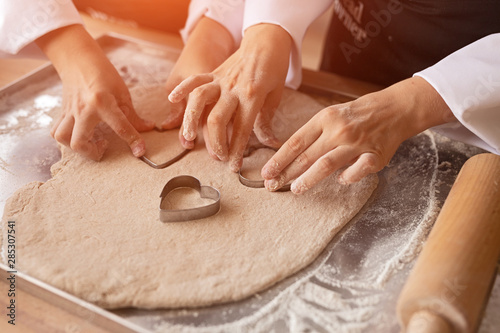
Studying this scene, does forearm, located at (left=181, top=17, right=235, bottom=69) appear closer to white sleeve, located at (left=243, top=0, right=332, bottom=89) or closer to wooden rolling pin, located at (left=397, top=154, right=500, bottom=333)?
white sleeve, located at (left=243, top=0, right=332, bottom=89)

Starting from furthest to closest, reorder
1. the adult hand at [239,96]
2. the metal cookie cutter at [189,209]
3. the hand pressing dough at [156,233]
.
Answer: the adult hand at [239,96]
the metal cookie cutter at [189,209]
the hand pressing dough at [156,233]

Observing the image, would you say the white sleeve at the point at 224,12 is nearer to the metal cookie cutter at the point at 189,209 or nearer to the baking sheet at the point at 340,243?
the baking sheet at the point at 340,243

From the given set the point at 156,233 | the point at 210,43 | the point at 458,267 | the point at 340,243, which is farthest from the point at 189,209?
the point at 210,43

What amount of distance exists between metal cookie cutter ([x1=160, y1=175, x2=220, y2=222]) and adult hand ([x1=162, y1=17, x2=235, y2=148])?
129 mm

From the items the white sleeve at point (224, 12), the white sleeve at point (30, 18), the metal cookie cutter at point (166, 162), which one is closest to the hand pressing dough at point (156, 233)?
the metal cookie cutter at point (166, 162)

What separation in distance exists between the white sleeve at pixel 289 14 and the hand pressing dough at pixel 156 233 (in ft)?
1.37

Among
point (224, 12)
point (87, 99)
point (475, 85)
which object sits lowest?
point (87, 99)

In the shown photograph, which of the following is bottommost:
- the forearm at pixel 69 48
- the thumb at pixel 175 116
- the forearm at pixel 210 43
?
the thumb at pixel 175 116

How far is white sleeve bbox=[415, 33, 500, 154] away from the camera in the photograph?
101 centimetres

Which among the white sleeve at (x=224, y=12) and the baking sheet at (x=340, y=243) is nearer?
the baking sheet at (x=340, y=243)

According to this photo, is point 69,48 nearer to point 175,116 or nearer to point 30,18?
point 30,18

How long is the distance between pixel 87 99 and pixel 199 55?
Answer: 35cm

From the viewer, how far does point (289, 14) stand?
1.25 metres

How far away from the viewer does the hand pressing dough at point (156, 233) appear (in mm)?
815
